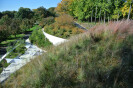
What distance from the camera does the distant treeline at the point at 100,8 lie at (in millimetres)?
14894

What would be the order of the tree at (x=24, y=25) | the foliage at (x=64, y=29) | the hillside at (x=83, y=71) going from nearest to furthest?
the hillside at (x=83, y=71) → the foliage at (x=64, y=29) → the tree at (x=24, y=25)

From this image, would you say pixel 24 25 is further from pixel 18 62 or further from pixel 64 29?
pixel 18 62

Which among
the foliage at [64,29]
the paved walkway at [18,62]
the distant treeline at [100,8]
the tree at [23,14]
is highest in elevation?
the tree at [23,14]

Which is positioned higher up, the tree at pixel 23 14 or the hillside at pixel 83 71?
the tree at pixel 23 14

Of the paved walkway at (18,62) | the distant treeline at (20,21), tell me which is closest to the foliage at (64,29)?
the paved walkway at (18,62)

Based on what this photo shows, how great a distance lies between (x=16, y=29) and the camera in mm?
15812

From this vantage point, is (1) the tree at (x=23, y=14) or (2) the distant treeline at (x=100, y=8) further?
(1) the tree at (x=23, y=14)

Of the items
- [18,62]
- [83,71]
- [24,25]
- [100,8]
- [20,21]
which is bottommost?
[18,62]

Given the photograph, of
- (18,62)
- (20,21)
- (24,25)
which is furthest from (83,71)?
(20,21)

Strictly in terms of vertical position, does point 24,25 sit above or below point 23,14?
below

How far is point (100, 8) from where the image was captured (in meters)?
17.6

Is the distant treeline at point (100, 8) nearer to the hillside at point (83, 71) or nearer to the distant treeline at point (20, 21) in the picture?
the distant treeline at point (20, 21)

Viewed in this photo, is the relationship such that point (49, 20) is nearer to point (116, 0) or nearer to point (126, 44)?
point (116, 0)

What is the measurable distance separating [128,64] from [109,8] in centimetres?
1658
